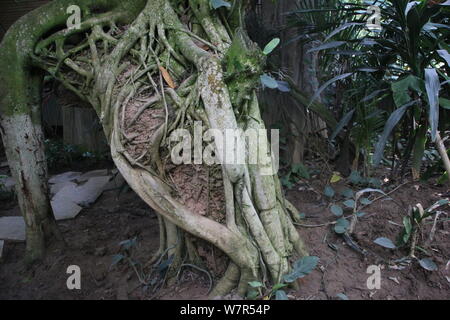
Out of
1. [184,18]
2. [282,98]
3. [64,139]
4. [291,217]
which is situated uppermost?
[184,18]

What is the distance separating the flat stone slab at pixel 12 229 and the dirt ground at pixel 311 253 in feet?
0.26

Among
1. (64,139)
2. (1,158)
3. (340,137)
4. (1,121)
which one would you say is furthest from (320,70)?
(1,158)

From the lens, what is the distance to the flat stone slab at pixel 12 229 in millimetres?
3164

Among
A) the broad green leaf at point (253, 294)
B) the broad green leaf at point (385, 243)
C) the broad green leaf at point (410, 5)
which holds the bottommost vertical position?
the broad green leaf at point (253, 294)

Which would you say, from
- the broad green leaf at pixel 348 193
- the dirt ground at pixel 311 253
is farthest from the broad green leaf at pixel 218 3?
the broad green leaf at pixel 348 193

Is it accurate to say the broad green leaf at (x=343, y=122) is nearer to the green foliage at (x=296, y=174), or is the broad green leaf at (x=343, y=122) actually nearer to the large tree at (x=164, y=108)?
the green foliage at (x=296, y=174)

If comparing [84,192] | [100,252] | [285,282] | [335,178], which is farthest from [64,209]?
[335,178]

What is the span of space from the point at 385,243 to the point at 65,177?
393 centimetres

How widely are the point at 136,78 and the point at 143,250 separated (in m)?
1.19

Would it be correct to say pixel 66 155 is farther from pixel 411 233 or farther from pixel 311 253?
pixel 411 233

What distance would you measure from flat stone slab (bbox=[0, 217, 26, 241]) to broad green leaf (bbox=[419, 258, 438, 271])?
117 inches

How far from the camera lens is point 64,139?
5.78 meters

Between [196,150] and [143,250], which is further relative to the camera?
[143,250]
